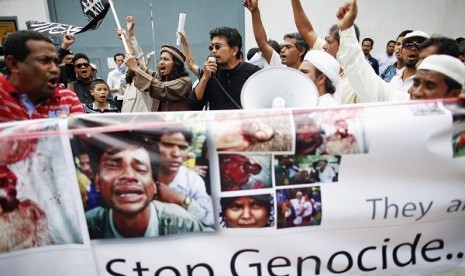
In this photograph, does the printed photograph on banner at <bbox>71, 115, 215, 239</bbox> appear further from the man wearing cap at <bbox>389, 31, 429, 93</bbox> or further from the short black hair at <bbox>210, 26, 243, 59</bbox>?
the man wearing cap at <bbox>389, 31, 429, 93</bbox>

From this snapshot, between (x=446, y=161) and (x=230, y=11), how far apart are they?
8324mm

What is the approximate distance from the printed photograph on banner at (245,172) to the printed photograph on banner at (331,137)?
15 cm

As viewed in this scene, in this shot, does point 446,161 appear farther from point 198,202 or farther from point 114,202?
point 114,202

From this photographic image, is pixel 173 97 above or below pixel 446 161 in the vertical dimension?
above

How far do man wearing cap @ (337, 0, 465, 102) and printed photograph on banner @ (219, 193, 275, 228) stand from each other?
1.00 metres

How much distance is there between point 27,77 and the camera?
1764 millimetres

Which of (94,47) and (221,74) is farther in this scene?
(94,47)

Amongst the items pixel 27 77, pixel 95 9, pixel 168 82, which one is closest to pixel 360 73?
pixel 168 82

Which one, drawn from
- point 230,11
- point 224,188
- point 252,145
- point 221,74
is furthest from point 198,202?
point 230,11

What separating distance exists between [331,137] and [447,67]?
2.61 feet

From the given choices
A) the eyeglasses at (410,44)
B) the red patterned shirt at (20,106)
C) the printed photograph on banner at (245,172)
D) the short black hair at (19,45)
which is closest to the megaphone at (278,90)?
the printed photograph on banner at (245,172)

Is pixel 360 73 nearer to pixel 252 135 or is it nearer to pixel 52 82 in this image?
pixel 252 135

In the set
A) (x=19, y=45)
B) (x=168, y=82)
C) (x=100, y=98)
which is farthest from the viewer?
(x=100, y=98)

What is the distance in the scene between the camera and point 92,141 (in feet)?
4.68
